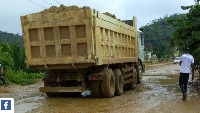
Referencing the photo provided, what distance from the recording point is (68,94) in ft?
38.4

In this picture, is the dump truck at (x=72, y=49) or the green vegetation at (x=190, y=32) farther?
the green vegetation at (x=190, y=32)

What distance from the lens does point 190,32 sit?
1192 centimetres

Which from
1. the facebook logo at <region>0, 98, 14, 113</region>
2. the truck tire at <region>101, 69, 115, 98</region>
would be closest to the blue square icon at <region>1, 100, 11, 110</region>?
the facebook logo at <region>0, 98, 14, 113</region>

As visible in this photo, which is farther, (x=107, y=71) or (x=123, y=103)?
(x=107, y=71)

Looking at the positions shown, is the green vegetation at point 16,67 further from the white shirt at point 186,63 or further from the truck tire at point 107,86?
the white shirt at point 186,63

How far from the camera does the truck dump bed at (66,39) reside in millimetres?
9484

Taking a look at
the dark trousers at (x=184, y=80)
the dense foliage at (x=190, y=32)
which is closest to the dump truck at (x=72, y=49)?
the dark trousers at (x=184, y=80)

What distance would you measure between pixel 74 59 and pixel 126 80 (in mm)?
4041

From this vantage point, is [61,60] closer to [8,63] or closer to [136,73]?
[136,73]

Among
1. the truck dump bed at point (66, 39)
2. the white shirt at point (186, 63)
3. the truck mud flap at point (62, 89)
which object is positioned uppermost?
the truck dump bed at point (66, 39)

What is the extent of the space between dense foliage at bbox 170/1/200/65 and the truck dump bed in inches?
127

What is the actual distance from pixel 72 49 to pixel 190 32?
4.84 m

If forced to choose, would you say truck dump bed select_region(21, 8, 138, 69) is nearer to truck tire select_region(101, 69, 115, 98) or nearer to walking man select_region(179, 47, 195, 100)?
truck tire select_region(101, 69, 115, 98)

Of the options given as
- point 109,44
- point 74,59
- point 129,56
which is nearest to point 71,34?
point 74,59
